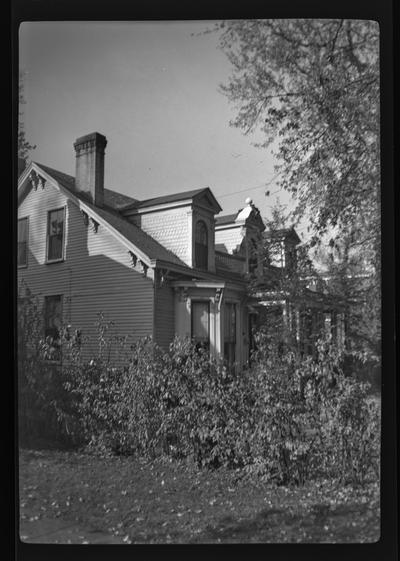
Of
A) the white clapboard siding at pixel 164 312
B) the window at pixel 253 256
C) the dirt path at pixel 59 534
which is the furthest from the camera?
the window at pixel 253 256

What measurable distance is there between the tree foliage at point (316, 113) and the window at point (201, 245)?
0.49 meters

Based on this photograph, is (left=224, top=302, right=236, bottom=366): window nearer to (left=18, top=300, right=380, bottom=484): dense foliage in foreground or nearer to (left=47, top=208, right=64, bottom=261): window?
(left=18, top=300, right=380, bottom=484): dense foliage in foreground

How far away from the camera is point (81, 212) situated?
2.54 metres

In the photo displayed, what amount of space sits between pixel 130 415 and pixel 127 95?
1.71m

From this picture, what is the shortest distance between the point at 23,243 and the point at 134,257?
0.59m

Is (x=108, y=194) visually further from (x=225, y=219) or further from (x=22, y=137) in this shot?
(x=225, y=219)

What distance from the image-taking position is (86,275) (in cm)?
252

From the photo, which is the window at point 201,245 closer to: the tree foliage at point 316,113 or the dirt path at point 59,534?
the tree foliage at point 316,113

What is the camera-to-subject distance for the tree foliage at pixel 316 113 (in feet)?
7.95

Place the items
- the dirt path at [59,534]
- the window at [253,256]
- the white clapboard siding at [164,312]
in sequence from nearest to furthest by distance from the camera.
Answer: the dirt path at [59,534] → the white clapboard siding at [164,312] → the window at [253,256]

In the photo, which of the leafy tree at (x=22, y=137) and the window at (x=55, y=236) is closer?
the leafy tree at (x=22, y=137)

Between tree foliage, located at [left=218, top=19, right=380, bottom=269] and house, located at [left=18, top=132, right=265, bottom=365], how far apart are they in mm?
373

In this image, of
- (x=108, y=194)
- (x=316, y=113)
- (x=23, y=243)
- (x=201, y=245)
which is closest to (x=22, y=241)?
(x=23, y=243)

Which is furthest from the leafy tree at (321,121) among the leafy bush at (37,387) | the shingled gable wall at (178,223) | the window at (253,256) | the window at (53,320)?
the leafy bush at (37,387)
